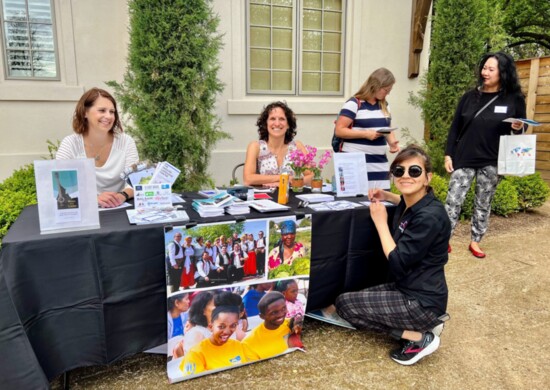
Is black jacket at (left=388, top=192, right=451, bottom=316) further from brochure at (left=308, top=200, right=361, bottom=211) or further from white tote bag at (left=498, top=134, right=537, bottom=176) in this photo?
white tote bag at (left=498, top=134, right=537, bottom=176)

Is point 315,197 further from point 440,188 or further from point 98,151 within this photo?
point 440,188

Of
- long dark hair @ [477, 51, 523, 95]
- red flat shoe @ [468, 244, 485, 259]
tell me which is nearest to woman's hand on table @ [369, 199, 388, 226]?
long dark hair @ [477, 51, 523, 95]

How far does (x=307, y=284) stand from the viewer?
87.8 inches

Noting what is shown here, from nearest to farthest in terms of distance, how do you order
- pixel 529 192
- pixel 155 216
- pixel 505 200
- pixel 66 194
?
pixel 66 194 < pixel 155 216 < pixel 505 200 < pixel 529 192

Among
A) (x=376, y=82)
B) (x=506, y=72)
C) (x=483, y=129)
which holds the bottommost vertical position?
(x=483, y=129)

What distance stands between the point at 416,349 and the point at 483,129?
2184 millimetres

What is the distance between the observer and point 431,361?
2242mm

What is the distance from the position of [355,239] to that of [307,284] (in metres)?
0.41

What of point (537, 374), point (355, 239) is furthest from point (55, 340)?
point (537, 374)

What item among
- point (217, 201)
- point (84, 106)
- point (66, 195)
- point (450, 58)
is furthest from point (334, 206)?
point (450, 58)

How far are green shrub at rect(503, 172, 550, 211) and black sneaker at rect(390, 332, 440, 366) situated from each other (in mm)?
4337

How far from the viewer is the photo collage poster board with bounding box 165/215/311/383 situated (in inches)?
75.1

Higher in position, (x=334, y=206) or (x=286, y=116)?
(x=286, y=116)

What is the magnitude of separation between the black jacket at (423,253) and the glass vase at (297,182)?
0.78 m
